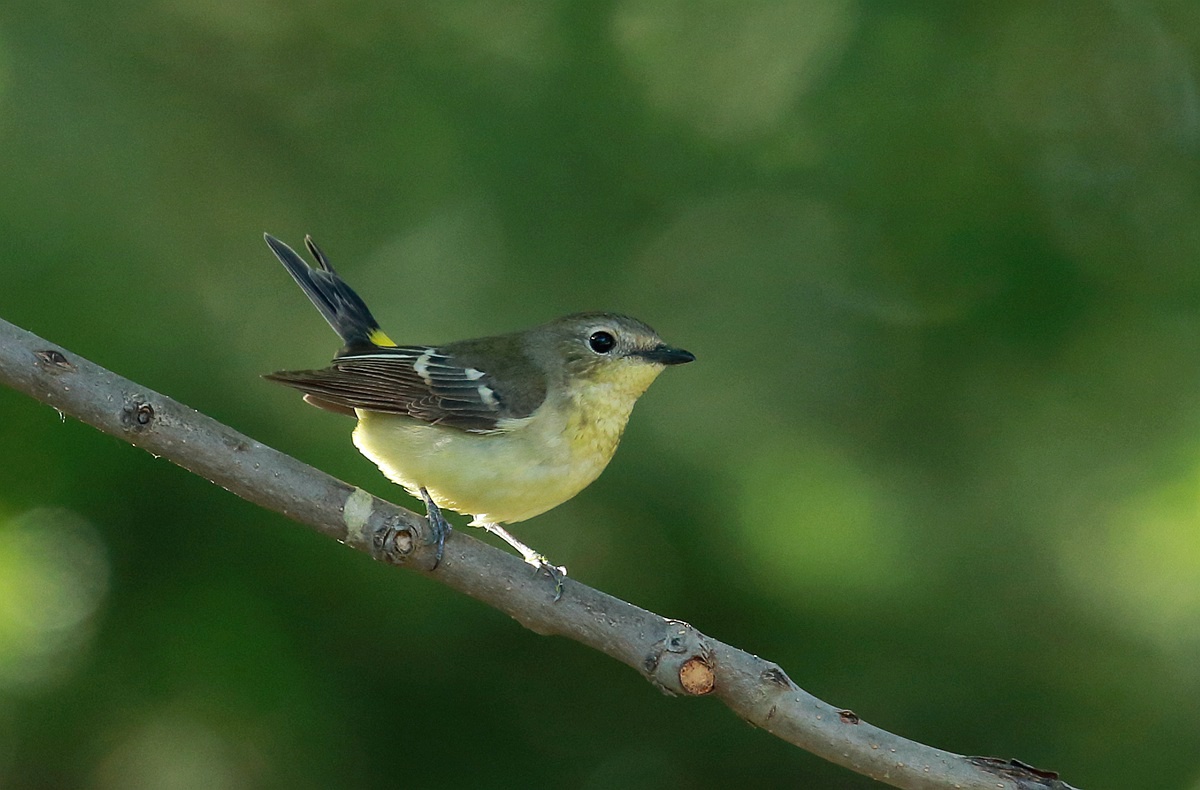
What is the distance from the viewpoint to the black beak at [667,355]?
2.14 metres

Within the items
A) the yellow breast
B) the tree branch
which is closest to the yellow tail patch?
the yellow breast

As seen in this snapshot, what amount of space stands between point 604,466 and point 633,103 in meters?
0.78

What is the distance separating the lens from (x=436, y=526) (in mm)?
1766

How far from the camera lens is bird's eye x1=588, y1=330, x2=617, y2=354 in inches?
89.4

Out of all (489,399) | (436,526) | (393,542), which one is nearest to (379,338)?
(489,399)

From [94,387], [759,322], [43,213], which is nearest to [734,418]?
[759,322]

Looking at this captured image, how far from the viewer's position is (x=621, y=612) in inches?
63.7

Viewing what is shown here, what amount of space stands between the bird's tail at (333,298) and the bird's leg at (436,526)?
0.46 metres

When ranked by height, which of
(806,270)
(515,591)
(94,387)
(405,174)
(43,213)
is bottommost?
(94,387)

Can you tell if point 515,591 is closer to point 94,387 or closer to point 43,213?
point 94,387

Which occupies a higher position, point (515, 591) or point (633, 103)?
point (633, 103)

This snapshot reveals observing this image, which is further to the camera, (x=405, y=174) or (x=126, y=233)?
(x=405, y=174)

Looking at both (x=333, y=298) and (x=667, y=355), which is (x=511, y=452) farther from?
(x=333, y=298)

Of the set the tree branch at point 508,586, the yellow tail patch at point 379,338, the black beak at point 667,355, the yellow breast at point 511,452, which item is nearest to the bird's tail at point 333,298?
the yellow tail patch at point 379,338
